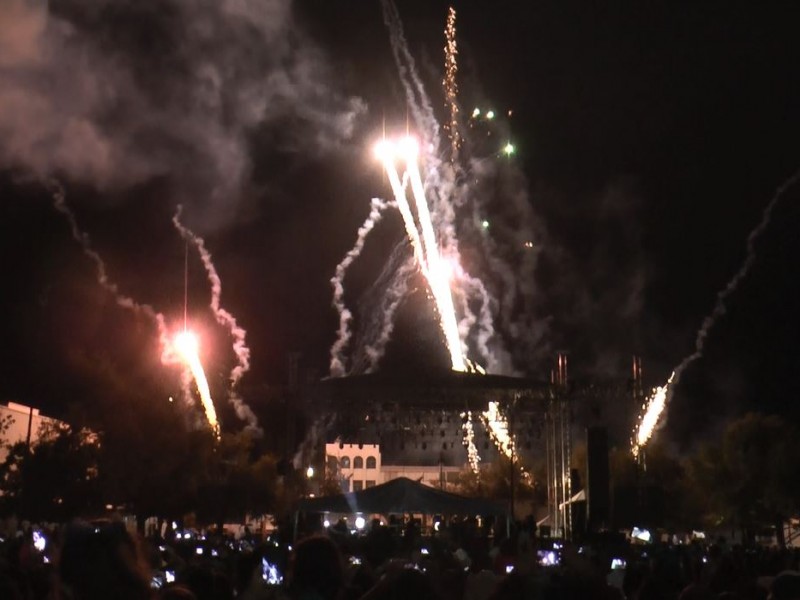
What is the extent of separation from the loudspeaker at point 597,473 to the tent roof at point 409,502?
3.35 m

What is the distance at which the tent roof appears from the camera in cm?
2308

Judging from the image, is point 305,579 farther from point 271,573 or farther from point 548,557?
point 548,557

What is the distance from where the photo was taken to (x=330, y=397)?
37156mm

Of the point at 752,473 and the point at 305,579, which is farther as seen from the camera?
the point at 752,473

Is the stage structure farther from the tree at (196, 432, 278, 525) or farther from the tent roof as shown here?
the tree at (196, 432, 278, 525)

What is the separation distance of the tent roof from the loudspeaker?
3.35 meters

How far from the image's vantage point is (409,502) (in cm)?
2312

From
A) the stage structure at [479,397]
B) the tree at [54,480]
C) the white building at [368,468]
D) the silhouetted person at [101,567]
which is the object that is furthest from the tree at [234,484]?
the white building at [368,468]

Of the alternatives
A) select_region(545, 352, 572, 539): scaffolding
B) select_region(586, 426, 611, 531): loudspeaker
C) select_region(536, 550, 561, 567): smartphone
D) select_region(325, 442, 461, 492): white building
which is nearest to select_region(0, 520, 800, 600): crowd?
select_region(536, 550, 561, 567): smartphone

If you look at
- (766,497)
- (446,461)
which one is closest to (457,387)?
(766,497)

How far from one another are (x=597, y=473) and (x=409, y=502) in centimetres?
531

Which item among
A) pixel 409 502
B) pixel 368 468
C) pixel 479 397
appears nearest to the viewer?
pixel 409 502

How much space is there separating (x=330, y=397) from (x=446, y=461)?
82.5 m

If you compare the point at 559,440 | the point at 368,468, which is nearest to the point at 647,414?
the point at 559,440
